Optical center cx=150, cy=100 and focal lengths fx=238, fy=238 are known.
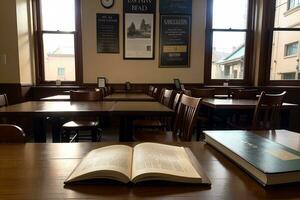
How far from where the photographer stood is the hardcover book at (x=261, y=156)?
51cm

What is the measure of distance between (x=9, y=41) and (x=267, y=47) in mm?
4617

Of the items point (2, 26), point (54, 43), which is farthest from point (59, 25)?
point (2, 26)

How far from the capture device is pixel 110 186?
0.52 m

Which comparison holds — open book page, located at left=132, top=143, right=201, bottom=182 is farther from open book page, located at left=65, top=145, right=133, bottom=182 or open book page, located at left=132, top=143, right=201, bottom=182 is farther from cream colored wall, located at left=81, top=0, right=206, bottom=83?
cream colored wall, located at left=81, top=0, right=206, bottom=83

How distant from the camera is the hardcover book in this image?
512 millimetres

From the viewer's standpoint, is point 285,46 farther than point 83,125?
Yes

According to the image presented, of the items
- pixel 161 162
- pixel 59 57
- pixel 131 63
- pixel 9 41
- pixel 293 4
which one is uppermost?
pixel 293 4

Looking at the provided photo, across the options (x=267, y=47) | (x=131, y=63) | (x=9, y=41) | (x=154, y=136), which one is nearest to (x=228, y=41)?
(x=267, y=47)

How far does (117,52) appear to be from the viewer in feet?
15.1

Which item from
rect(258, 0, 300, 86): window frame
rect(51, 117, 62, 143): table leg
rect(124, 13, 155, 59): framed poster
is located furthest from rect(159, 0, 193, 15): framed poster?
rect(51, 117, 62, 143): table leg

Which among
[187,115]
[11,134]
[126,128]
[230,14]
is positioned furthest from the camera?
[230,14]

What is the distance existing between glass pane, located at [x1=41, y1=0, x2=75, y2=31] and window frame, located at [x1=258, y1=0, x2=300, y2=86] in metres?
3.67

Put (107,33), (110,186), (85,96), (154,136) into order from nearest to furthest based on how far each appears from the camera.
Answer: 1. (110,186)
2. (154,136)
3. (85,96)
4. (107,33)

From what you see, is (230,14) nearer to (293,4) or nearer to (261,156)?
(293,4)
